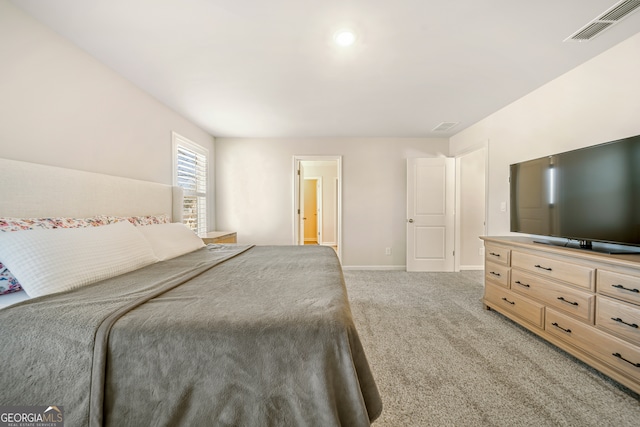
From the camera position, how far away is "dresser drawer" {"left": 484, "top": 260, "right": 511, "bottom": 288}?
2.44m

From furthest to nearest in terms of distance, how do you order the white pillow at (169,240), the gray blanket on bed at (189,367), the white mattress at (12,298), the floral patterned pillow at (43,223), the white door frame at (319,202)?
the white door frame at (319,202) → the white pillow at (169,240) → the floral patterned pillow at (43,223) → the white mattress at (12,298) → the gray blanket on bed at (189,367)

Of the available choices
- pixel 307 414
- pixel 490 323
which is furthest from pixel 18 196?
pixel 490 323

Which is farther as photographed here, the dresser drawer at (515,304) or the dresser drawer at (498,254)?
the dresser drawer at (498,254)

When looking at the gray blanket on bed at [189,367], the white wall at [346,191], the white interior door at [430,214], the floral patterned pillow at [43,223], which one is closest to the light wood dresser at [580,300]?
the gray blanket on bed at [189,367]

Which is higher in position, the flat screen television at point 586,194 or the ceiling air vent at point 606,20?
the ceiling air vent at point 606,20

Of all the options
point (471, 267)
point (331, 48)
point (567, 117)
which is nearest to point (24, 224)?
point (331, 48)

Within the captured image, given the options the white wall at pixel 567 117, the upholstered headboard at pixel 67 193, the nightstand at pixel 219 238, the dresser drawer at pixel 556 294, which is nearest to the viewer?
the upholstered headboard at pixel 67 193

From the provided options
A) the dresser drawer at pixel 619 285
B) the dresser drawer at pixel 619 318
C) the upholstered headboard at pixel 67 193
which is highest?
the upholstered headboard at pixel 67 193

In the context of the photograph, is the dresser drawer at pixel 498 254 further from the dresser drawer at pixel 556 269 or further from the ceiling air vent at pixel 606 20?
the ceiling air vent at pixel 606 20

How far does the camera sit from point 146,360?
0.85 metres

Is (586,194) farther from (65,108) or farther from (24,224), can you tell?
(65,108)

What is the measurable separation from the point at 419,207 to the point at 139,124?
4.24 m

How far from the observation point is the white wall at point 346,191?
179 inches

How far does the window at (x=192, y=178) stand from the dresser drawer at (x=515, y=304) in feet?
12.9
